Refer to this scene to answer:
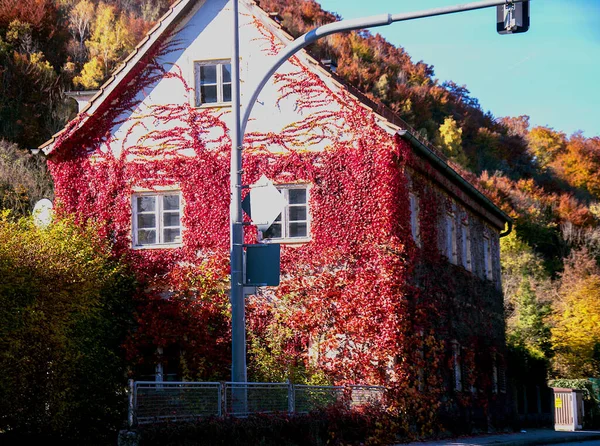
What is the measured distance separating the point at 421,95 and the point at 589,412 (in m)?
38.9

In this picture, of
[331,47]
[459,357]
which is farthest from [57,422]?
[331,47]

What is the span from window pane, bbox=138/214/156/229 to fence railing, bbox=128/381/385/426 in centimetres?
741

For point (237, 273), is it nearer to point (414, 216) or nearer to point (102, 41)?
point (414, 216)

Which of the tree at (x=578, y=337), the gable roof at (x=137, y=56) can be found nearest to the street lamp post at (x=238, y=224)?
the gable roof at (x=137, y=56)

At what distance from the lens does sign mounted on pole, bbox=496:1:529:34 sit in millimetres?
14086

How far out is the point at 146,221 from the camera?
25.8 meters

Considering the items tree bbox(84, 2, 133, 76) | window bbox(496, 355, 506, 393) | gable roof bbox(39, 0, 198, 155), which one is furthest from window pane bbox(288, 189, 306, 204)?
tree bbox(84, 2, 133, 76)

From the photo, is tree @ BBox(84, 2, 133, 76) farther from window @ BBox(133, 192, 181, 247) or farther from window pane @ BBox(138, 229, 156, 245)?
window pane @ BBox(138, 229, 156, 245)

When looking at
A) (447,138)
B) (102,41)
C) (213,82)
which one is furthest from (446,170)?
(447,138)

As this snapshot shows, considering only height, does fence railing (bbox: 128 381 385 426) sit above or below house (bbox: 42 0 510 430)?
below

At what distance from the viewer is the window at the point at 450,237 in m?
28.8

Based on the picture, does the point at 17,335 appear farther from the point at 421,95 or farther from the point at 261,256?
the point at 421,95

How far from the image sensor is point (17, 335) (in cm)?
1864

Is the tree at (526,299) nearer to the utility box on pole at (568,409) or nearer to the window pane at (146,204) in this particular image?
the utility box on pole at (568,409)
